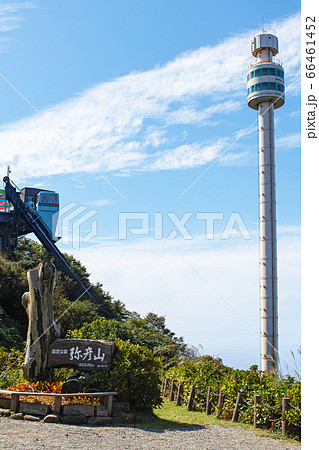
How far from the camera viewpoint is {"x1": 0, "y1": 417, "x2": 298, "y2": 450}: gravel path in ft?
24.7

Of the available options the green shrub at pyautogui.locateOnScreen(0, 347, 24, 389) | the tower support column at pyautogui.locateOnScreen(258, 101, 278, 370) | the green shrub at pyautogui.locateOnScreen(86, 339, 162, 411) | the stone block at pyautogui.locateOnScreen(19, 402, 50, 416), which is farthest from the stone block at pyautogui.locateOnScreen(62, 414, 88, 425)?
the tower support column at pyautogui.locateOnScreen(258, 101, 278, 370)

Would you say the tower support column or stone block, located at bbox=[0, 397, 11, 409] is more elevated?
the tower support column

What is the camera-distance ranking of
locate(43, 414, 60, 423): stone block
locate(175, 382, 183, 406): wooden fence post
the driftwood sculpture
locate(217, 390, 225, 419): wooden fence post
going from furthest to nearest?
locate(175, 382, 183, 406): wooden fence post, locate(217, 390, 225, 419): wooden fence post, the driftwood sculpture, locate(43, 414, 60, 423): stone block

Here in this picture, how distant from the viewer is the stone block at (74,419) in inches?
362

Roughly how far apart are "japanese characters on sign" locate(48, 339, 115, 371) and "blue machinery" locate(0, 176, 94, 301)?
21.0m

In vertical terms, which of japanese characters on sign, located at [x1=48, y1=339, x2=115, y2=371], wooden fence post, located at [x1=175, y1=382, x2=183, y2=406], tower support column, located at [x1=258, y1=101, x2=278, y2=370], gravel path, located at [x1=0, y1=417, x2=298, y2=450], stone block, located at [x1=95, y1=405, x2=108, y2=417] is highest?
tower support column, located at [x1=258, y1=101, x2=278, y2=370]

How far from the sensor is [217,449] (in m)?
8.02

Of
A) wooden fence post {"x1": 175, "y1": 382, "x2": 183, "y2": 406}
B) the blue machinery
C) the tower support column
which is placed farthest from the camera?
the blue machinery

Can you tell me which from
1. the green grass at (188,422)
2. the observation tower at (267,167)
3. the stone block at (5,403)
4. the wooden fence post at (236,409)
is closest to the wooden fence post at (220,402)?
the green grass at (188,422)

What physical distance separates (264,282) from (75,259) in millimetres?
15024

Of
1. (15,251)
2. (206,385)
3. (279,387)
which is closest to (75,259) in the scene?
(15,251)

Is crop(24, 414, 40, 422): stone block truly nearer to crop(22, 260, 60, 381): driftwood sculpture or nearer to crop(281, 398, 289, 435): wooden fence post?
crop(22, 260, 60, 381): driftwood sculpture

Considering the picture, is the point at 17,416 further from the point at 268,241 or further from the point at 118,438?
the point at 268,241
